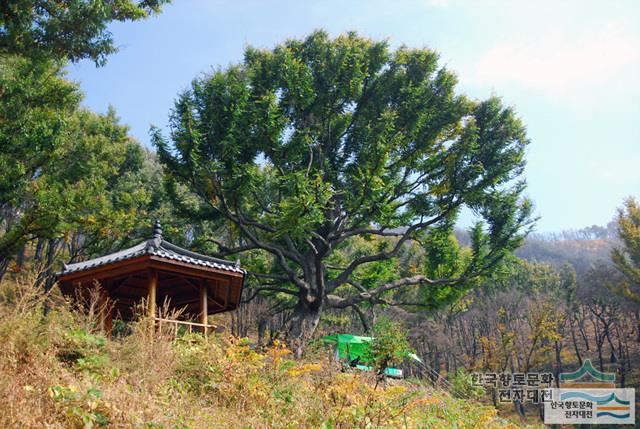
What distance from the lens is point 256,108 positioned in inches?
579

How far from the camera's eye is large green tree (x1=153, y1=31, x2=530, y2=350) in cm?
1488

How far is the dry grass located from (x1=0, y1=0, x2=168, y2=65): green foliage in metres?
4.10

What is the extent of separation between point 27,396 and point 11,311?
1.54 metres

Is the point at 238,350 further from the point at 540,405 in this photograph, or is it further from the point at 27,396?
the point at 540,405

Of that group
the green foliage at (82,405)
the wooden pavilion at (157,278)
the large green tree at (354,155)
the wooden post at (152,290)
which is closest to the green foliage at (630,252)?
the large green tree at (354,155)

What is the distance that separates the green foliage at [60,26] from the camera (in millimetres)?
7992

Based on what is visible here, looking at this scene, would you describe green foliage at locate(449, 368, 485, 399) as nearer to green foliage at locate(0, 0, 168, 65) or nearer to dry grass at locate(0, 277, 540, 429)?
dry grass at locate(0, 277, 540, 429)

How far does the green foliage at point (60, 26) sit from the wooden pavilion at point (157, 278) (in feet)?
12.5

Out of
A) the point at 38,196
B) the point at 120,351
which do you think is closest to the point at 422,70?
the point at 38,196

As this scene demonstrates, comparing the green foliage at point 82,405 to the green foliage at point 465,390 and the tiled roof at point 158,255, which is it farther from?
the green foliage at point 465,390

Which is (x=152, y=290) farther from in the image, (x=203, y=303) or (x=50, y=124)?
(x=50, y=124)

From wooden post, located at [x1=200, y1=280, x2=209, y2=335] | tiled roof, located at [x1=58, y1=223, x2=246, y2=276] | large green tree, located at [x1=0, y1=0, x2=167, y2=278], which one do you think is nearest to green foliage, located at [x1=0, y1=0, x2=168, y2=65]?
large green tree, located at [x1=0, y1=0, x2=167, y2=278]

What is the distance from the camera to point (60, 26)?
820 centimetres

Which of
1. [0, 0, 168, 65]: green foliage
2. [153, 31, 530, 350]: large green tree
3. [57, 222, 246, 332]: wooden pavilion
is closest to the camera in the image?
[0, 0, 168, 65]: green foliage
